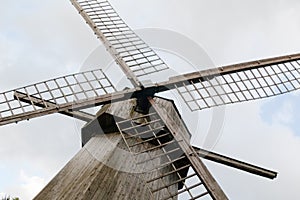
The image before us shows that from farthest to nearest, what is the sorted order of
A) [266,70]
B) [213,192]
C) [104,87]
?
[266,70], [104,87], [213,192]

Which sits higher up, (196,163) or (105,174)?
(105,174)

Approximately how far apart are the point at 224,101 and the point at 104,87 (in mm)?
1955

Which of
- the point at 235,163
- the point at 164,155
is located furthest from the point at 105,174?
the point at 235,163

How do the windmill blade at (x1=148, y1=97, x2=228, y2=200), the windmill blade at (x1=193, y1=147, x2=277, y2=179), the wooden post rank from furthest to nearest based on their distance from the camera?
the windmill blade at (x1=193, y1=147, x2=277, y2=179), the wooden post, the windmill blade at (x1=148, y1=97, x2=228, y2=200)

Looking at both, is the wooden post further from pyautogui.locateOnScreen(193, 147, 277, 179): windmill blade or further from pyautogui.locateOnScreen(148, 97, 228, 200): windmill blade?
pyautogui.locateOnScreen(193, 147, 277, 179): windmill blade

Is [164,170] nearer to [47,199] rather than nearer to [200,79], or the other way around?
[200,79]

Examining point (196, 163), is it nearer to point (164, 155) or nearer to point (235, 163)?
point (164, 155)

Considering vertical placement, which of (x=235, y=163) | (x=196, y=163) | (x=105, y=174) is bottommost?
(x=196, y=163)

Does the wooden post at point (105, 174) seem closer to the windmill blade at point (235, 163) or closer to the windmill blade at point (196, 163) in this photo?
the windmill blade at point (196, 163)

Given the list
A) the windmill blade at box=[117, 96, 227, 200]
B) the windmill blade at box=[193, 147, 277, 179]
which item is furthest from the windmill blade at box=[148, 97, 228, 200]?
the windmill blade at box=[193, 147, 277, 179]

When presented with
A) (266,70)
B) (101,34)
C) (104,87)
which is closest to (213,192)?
(104,87)

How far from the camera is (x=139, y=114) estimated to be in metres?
6.30

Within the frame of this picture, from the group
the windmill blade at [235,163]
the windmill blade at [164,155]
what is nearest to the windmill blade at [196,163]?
the windmill blade at [164,155]

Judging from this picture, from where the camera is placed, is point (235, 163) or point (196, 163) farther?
point (235, 163)
